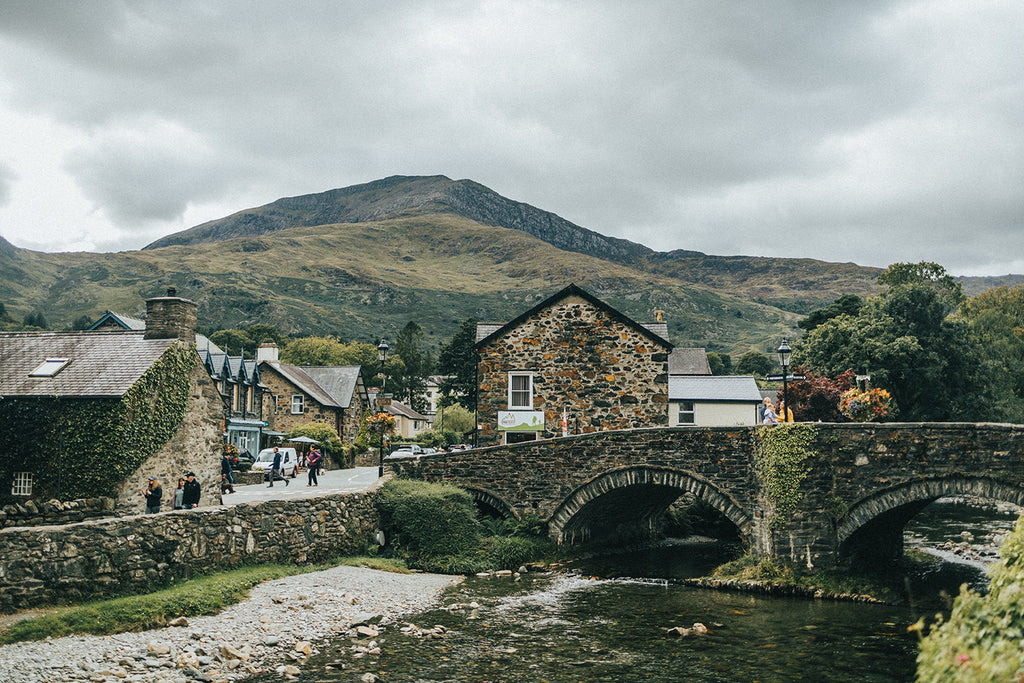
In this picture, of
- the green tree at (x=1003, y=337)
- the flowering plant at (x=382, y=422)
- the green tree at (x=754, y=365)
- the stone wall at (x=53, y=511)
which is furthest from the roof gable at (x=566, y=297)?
the green tree at (x=754, y=365)

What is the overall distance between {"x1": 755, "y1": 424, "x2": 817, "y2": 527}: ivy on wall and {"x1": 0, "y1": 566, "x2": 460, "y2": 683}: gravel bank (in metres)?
10.9

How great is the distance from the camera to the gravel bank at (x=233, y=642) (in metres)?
12.8

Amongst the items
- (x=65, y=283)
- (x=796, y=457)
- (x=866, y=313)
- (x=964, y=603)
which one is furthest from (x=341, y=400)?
(x=65, y=283)

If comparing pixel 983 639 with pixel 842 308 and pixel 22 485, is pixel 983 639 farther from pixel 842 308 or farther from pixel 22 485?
pixel 842 308

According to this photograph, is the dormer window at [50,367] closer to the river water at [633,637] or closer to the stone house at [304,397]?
the river water at [633,637]

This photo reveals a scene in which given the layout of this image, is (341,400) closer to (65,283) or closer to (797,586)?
(797,586)

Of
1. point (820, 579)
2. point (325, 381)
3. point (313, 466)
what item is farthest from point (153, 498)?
point (325, 381)

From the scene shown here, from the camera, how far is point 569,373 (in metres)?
33.1

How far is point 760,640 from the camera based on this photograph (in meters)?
16.6

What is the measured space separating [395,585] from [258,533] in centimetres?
414

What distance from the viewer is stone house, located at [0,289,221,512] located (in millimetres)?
22359

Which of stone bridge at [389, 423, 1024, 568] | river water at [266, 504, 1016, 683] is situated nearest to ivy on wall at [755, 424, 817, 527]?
stone bridge at [389, 423, 1024, 568]

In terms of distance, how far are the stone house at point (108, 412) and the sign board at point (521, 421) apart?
Answer: 12.0 metres

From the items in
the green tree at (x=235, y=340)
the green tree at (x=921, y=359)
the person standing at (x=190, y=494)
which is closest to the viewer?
the person standing at (x=190, y=494)
